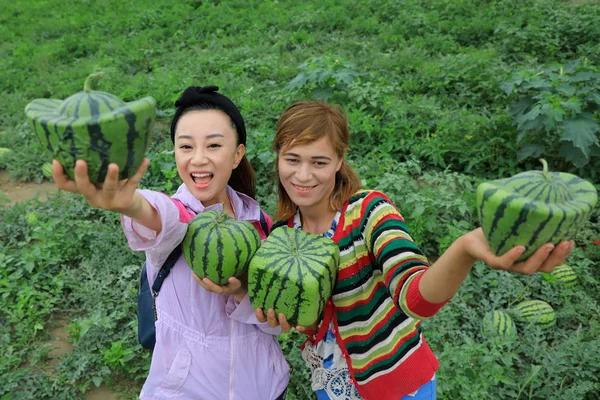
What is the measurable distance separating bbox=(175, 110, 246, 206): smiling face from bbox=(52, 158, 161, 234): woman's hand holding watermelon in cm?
49

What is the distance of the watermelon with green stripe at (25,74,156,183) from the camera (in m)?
1.61

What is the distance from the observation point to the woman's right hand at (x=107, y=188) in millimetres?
1632

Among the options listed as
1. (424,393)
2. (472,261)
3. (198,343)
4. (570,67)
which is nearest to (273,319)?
(198,343)

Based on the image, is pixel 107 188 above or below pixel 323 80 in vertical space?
above

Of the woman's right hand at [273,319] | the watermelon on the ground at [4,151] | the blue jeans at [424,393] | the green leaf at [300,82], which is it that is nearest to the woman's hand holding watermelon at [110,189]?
the woman's right hand at [273,319]

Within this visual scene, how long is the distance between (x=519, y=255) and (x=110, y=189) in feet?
4.53

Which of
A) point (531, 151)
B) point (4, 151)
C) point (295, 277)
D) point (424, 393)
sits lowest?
point (4, 151)

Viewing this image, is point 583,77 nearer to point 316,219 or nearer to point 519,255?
point 316,219

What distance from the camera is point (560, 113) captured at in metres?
4.91

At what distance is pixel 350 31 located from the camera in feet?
32.9

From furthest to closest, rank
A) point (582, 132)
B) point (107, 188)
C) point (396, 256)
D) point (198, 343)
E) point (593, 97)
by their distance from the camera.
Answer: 1. point (593, 97)
2. point (582, 132)
3. point (198, 343)
4. point (396, 256)
5. point (107, 188)

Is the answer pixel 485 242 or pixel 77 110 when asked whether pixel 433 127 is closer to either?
pixel 485 242

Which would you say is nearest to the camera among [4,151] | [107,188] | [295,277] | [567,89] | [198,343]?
[107,188]

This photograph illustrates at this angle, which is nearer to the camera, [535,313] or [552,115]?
[535,313]
